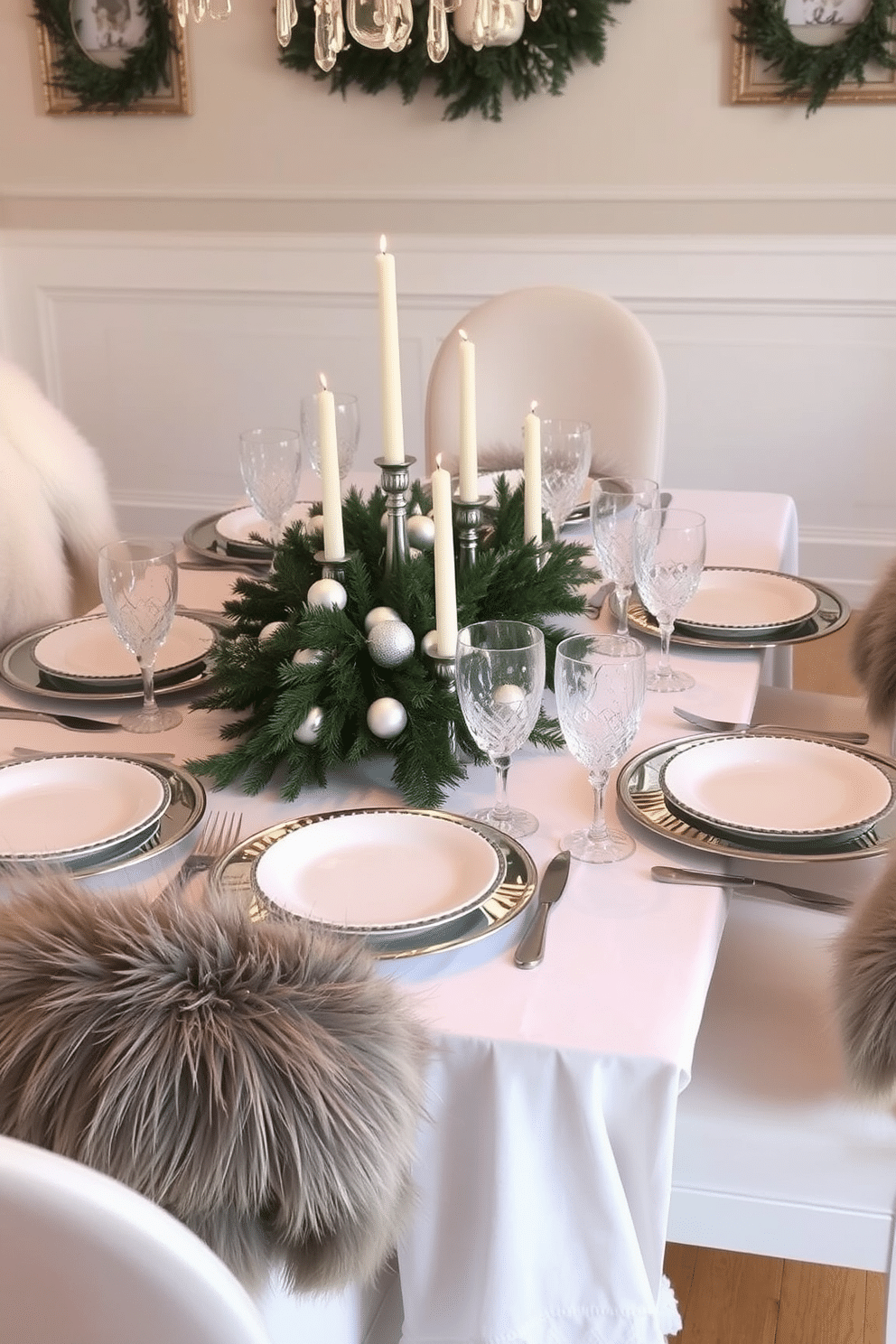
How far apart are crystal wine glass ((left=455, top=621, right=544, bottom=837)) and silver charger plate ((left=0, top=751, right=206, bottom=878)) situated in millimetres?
247

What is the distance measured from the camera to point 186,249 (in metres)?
3.80

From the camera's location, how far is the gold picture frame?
11.8 feet

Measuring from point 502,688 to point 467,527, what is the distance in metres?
0.28

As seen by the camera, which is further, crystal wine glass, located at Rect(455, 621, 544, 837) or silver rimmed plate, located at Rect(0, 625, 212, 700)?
silver rimmed plate, located at Rect(0, 625, 212, 700)

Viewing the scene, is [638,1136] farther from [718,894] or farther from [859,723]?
[859,723]

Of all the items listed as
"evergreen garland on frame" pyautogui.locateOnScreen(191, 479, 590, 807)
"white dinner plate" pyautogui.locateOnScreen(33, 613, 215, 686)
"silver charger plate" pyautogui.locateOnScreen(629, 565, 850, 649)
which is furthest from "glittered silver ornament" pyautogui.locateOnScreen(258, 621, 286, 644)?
"silver charger plate" pyautogui.locateOnScreen(629, 565, 850, 649)

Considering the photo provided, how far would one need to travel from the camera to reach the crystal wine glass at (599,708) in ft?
3.64

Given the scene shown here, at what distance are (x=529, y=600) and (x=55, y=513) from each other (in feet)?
3.16

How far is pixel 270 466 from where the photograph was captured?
175 centimetres

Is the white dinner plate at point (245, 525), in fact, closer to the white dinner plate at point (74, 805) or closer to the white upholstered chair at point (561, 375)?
the white upholstered chair at point (561, 375)

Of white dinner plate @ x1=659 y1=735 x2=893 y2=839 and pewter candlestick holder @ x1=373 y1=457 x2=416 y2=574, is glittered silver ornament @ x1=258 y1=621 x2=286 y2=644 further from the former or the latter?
white dinner plate @ x1=659 y1=735 x2=893 y2=839

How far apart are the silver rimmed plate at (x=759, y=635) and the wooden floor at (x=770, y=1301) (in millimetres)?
726

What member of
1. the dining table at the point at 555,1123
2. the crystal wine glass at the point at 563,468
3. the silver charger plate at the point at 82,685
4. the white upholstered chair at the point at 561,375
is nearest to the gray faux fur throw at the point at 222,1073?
the dining table at the point at 555,1123

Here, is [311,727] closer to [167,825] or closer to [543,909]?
[167,825]
